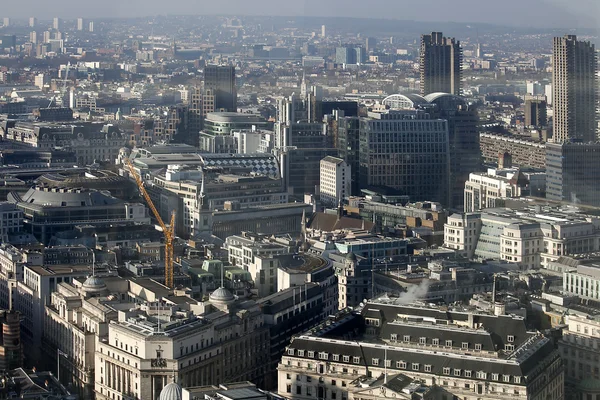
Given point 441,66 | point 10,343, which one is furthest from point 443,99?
point 10,343

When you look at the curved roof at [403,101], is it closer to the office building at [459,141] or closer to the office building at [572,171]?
the office building at [459,141]

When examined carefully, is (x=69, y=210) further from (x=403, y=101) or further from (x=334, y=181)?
(x=403, y=101)

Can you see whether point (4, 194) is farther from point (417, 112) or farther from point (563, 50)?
point (563, 50)

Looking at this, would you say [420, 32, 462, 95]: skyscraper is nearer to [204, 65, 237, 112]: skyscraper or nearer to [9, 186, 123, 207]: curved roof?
[204, 65, 237, 112]: skyscraper

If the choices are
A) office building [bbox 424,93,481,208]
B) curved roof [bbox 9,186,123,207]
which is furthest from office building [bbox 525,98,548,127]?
curved roof [bbox 9,186,123,207]

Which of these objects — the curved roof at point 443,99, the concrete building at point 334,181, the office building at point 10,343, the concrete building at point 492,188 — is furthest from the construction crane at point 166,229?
the curved roof at point 443,99
